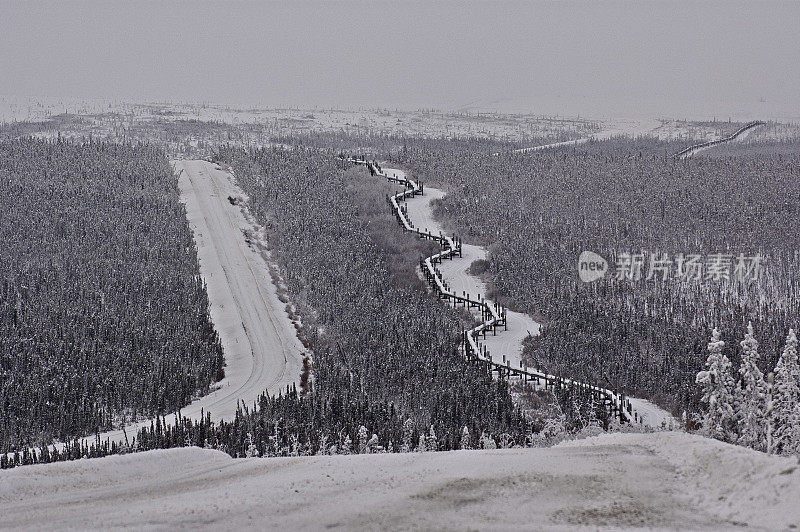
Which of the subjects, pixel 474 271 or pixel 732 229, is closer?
pixel 474 271

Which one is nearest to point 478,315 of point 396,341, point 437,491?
point 396,341

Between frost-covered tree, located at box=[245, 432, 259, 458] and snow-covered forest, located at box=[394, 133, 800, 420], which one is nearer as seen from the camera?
frost-covered tree, located at box=[245, 432, 259, 458]

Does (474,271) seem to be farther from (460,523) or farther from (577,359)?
(460,523)

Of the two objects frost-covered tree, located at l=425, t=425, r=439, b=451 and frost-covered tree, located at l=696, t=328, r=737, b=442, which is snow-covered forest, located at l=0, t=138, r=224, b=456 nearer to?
frost-covered tree, located at l=425, t=425, r=439, b=451

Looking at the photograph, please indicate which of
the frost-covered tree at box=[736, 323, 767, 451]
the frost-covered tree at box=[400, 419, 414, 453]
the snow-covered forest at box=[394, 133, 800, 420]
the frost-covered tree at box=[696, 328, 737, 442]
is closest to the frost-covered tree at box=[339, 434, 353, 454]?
the frost-covered tree at box=[400, 419, 414, 453]

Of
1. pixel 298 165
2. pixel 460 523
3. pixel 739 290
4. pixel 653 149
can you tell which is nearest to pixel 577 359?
pixel 739 290

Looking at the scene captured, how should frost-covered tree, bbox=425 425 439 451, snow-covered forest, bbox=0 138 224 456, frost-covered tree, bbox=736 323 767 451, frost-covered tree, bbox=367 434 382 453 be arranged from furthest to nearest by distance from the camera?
snow-covered forest, bbox=0 138 224 456
frost-covered tree, bbox=425 425 439 451
frost-covered tree, bbox=367 434 382 453
frost-covered tree, bbox=736 323 767 451
